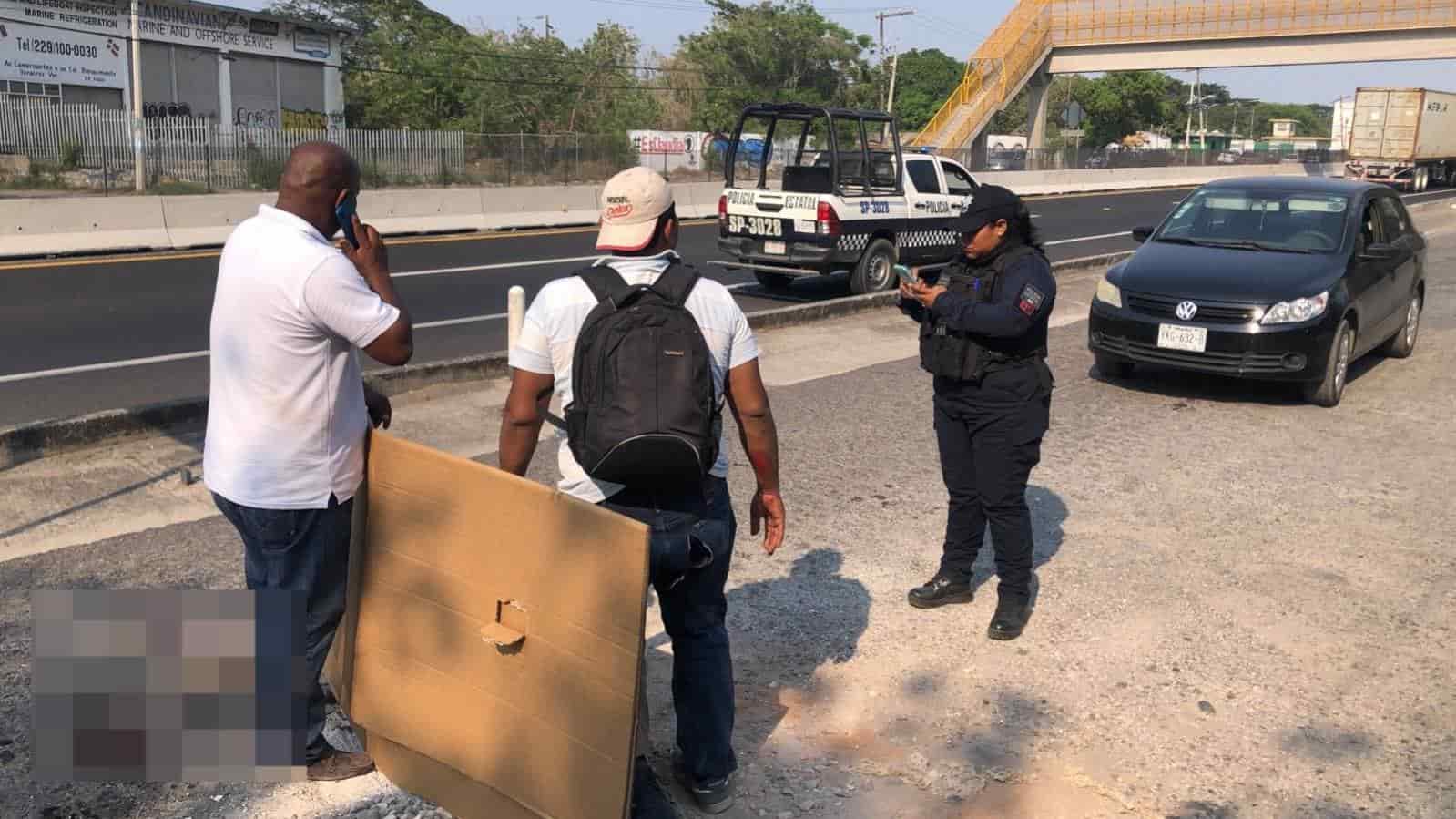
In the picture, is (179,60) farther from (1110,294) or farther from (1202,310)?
(1202,310)

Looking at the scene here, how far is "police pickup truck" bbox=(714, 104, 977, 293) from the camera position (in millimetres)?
13625

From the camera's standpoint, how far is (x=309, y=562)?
11.0ft

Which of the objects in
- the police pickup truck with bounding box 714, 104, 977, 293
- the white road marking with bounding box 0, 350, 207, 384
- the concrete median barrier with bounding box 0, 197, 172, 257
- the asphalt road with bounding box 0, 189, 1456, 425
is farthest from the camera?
the concrete median barrier with bounding box 0, 197, 172, 257

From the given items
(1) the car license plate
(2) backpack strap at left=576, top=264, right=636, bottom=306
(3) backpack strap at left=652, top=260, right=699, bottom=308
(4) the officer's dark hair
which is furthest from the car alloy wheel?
(2) backpack strap at left=576, top=264, right=636, bottom=306

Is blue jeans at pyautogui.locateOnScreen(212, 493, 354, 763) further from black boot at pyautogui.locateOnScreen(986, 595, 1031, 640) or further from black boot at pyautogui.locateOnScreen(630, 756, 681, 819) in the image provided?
black boot at pyautogui.locateOnScreen(986, 595, 1031, 640)

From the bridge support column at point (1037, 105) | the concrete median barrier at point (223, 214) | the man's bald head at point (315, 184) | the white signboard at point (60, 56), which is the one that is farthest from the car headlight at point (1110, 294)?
the bridge support column at point (1037, 105)

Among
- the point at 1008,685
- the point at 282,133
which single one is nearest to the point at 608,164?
the point at 282,133

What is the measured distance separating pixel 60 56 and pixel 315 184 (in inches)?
1540

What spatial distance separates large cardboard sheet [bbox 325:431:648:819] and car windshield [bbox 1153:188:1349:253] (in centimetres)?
819

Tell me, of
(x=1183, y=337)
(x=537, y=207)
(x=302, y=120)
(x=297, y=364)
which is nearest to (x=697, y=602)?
(x=297, y=364)

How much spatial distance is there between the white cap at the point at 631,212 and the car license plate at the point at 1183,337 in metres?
6.59

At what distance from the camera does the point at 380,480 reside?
329 cm

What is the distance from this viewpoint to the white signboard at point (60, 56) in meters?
35.2

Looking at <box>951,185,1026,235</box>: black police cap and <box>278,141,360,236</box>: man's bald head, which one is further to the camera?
<box>951,185,1026,235</box>: black police cap
